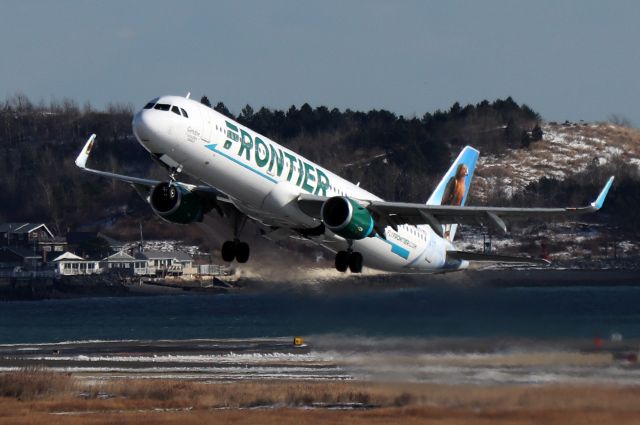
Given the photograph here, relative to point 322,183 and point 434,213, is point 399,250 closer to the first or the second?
point 434,213

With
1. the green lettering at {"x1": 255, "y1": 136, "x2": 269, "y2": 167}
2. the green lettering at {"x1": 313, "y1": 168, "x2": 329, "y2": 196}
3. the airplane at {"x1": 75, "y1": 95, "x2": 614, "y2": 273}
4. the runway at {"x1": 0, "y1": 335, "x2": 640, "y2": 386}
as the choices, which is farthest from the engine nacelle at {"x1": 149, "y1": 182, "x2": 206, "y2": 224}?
the runway at {"x1": 0, "y1": 335, "x2": 640, "y2": 386}

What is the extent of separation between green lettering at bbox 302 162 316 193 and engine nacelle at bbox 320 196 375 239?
1.17 m

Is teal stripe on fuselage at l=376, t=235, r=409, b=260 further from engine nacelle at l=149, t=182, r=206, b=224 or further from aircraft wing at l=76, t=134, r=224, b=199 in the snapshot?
engine nacelle at l=149, t=182, r=206, b=224

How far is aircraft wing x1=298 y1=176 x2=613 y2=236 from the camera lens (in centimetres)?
4606

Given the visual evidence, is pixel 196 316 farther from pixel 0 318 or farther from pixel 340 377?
pixel 340 377

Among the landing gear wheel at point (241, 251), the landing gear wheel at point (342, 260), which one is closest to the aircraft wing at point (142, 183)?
the landing gear wheel at point (241, 251)

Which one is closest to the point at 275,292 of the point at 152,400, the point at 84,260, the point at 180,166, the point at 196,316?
the point at 152,400

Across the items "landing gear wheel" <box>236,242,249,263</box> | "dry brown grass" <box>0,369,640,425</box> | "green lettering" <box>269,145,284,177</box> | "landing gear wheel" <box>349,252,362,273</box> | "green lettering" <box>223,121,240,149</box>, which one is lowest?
"dry brown grass" <box>0,369,640,425</box>

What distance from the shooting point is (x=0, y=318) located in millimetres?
151000

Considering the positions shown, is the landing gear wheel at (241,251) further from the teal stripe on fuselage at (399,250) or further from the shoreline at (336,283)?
the shoreline at (336,283)

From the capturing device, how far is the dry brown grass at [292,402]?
133 feet

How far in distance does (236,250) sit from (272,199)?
527 centimetres

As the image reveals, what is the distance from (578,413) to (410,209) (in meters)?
11.2

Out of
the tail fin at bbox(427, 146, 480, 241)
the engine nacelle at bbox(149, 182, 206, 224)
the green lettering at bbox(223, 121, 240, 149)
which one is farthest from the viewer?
the tail fin at bbox(427, 146, 480, 241)
